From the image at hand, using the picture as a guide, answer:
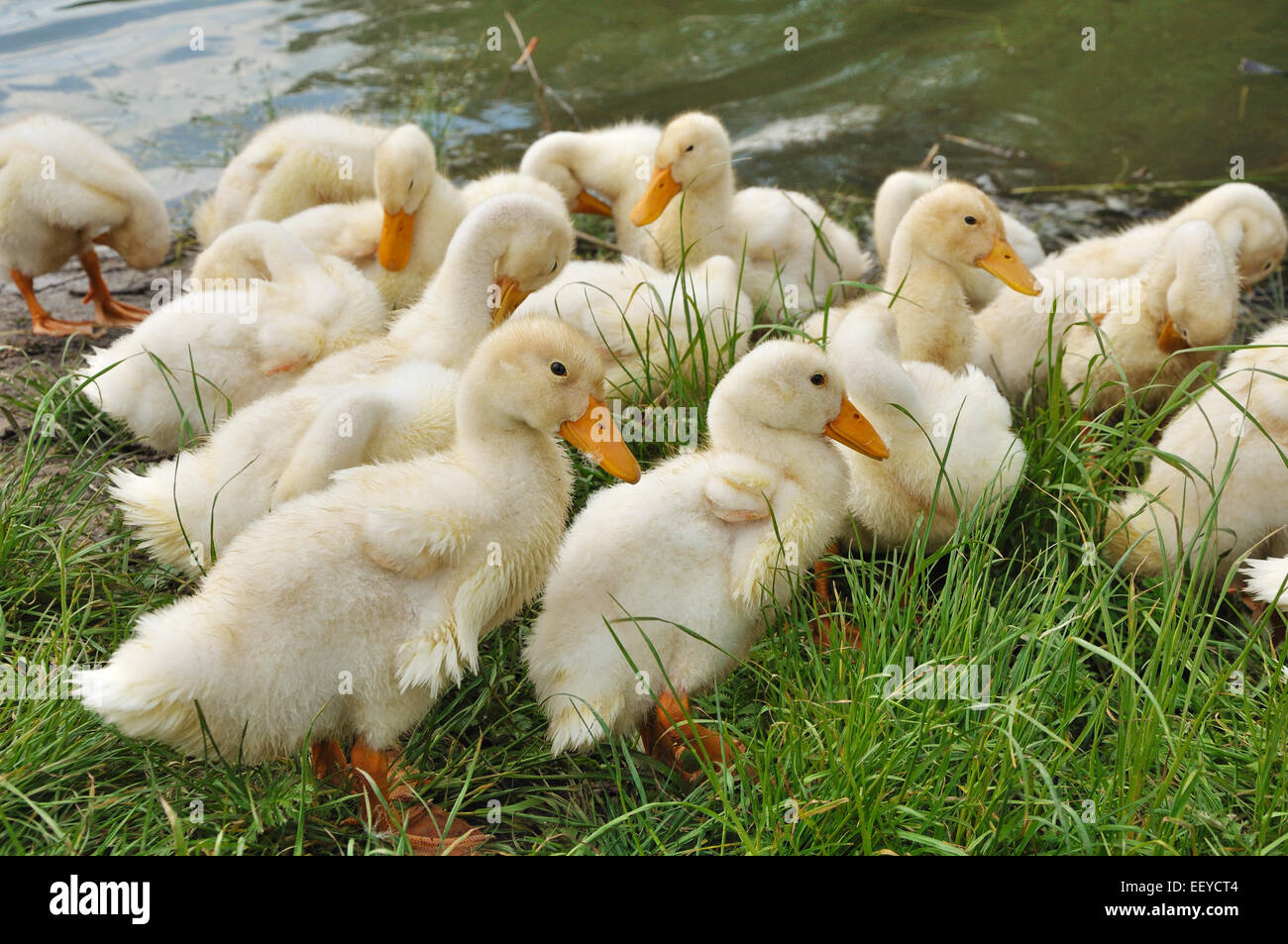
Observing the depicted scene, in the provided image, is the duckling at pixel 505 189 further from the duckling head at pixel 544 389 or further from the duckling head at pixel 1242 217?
the duckling head at pixel 1242 217

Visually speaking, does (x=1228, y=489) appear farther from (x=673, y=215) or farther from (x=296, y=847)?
(x=296, y=847)

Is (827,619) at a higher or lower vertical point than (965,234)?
lower

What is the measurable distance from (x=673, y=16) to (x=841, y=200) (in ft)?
11.1

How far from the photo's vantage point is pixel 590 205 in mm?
5926

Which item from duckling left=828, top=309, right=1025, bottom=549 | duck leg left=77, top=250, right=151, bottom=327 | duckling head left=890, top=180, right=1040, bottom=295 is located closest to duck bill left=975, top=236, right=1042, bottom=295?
duckling head left=890, top=180, right=1040, bottom=295

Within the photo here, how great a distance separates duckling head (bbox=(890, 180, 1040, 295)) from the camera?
→ 430 centimetres

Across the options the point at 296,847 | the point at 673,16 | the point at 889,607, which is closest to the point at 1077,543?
the point at 889,607

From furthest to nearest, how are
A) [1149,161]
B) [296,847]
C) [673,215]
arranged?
[1149,161] → [673,215] → [296,847]

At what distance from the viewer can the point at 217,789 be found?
2914 mm

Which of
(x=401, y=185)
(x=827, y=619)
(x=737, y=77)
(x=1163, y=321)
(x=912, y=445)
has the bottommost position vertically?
(x=827, y=619)

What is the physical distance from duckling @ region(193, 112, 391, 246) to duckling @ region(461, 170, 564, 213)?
500mm

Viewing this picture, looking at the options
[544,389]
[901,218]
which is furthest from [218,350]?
[901,218]

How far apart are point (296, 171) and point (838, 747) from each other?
377 centimetres

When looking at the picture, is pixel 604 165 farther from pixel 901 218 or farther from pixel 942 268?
pixel 942 268
